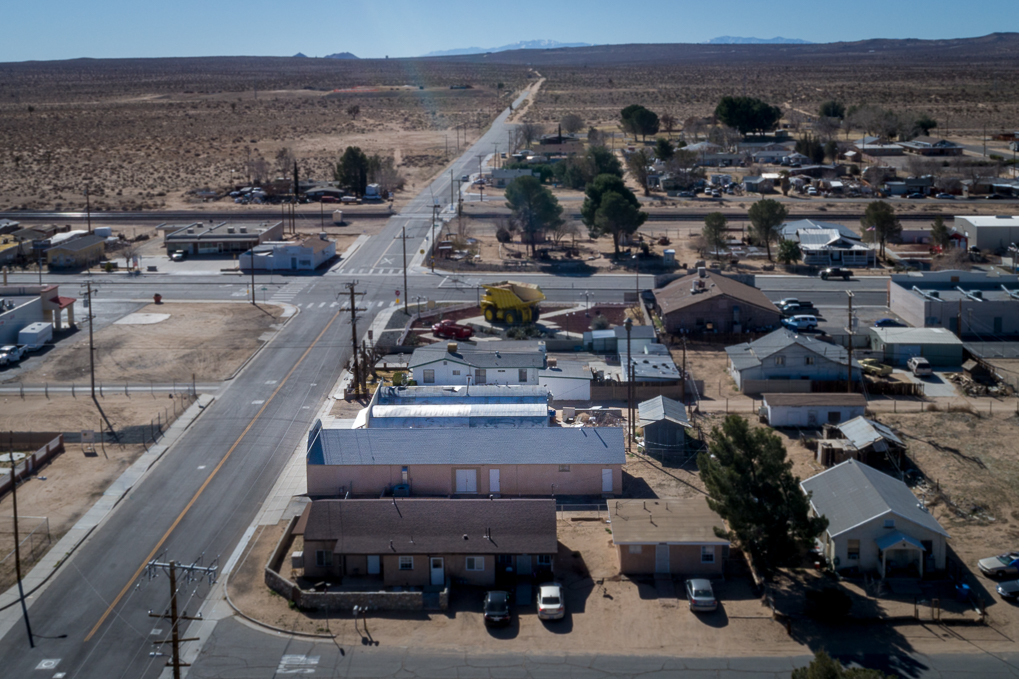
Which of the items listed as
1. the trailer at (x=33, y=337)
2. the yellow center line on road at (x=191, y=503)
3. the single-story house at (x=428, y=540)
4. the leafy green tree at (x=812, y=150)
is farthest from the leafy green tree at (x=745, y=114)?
the single-story house at (x=428, y=540)

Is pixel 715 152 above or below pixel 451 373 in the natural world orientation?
above

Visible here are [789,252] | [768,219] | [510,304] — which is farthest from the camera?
[768,219]

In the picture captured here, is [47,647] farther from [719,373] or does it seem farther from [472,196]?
[472,196]

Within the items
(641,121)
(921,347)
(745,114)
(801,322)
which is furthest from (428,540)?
(745,114)

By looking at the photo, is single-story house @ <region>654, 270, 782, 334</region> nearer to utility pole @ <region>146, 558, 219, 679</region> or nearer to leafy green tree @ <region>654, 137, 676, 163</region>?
utility pole @ <region>146, 558, 219, 679</region>

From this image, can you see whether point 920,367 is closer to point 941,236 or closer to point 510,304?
point 510,304

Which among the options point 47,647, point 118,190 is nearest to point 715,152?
point 118,190

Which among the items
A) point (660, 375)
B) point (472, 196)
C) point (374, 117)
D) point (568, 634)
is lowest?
point (568, 634)

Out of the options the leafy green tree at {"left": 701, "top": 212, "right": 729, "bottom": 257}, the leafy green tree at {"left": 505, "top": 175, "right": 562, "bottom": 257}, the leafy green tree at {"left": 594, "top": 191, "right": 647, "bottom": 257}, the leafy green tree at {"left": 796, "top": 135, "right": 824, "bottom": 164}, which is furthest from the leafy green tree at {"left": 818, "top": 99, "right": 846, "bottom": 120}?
the leafy green tree at {"left": 505, "top": 175, "right": 562, "bottom": 257}
